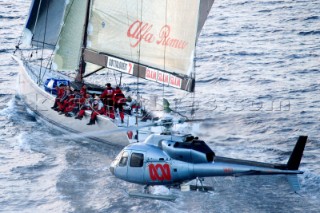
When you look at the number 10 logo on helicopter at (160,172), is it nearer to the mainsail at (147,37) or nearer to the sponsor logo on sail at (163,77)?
the mainsail at (147,37)

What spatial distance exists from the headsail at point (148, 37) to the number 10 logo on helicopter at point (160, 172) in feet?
15.2

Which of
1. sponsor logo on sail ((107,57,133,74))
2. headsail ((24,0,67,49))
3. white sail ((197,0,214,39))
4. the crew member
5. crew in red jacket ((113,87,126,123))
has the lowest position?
the crew member

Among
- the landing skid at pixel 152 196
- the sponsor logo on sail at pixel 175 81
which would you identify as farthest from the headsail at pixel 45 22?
the landing skid at pixel 152 196

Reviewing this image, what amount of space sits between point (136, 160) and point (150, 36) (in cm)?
651

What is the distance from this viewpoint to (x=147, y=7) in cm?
3109

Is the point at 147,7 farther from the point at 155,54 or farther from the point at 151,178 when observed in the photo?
the point at 151,178

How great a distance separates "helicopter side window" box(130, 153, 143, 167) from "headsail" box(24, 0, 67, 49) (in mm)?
13324

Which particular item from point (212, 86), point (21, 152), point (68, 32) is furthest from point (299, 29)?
point (21, 152)

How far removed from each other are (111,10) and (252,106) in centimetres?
1404

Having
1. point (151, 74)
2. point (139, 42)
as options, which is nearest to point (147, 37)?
point (139, 42)

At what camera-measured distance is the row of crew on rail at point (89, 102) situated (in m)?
33.9

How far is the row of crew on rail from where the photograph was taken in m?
33.9

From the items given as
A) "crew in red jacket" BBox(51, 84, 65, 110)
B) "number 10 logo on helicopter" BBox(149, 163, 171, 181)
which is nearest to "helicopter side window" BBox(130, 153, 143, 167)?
"number 10 logo on helicopter" BBox(149, 163, 171, 181)

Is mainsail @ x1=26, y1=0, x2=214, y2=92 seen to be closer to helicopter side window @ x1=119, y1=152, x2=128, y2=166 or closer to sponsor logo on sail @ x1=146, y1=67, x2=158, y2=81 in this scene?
sponsor logo on sail @ x1=146, y1=67, x2=158, y2=81
